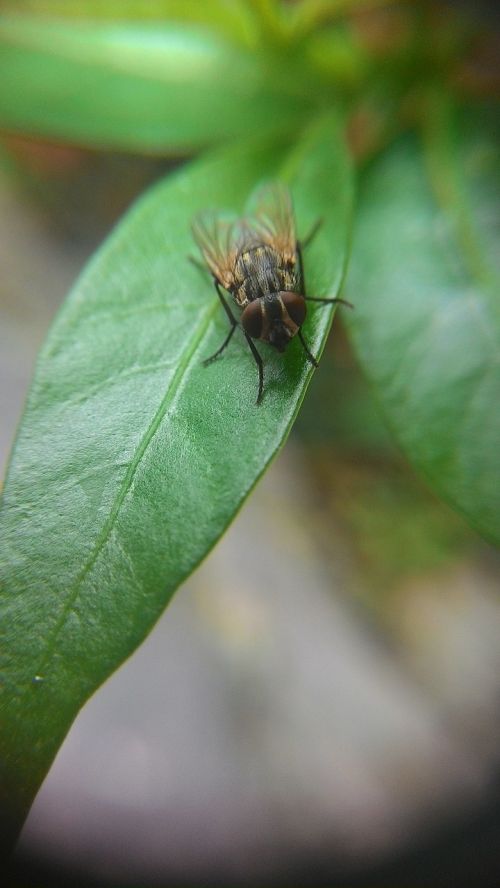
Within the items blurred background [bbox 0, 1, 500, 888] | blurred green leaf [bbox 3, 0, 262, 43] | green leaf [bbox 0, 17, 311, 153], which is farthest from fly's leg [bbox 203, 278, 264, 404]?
blurred background [bbox 0, 1, 500, 888]

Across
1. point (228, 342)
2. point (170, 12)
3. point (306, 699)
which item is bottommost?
point (306, 699)

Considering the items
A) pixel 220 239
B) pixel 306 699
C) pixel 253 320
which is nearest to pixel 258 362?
→ pixel 253 320

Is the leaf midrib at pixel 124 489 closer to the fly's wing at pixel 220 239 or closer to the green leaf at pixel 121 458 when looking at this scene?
the green leaf at pixel 121 458

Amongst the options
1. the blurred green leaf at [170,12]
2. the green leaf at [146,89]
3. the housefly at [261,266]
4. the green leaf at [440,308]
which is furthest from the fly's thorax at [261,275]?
the blurred green leaf at [170,12]

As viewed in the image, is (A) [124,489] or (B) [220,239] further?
(B) [220,239]

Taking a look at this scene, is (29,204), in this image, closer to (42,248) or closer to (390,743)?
(42,248)

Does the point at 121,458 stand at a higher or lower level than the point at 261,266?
lower

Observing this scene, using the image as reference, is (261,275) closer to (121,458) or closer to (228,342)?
(228,342)
